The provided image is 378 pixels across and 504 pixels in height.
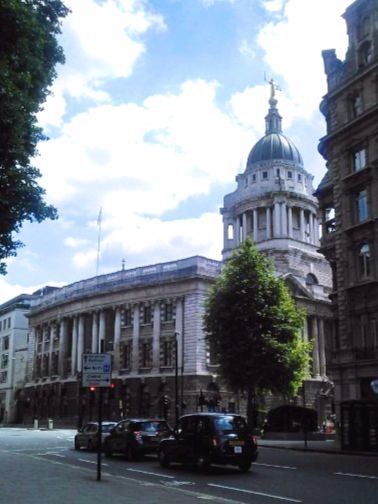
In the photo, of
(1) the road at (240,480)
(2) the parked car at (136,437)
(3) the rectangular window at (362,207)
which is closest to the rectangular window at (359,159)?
(3) the rectangular window at (362,207)

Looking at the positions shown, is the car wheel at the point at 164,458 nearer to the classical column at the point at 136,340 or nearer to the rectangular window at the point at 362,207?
the rectangular window at the point at 362,207

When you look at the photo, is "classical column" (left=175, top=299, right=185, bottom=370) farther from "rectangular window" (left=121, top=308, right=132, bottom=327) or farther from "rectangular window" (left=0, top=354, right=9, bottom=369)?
"rectangular window" (left=0, top=354, right=9, bottom=369)

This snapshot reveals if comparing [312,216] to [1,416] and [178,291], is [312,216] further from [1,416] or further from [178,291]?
[1,416]

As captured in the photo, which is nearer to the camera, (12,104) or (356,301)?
(12,104)

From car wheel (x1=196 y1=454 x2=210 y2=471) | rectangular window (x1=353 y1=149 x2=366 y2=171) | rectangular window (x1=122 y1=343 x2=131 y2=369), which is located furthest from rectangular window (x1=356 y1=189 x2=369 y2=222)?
rectangular window (x1=122 y1=343 x2=131 y2=369)

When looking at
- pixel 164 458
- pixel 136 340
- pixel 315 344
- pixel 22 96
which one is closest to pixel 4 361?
pixel 136 340

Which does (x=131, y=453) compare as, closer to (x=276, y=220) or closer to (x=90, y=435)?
(x=90, y=435)

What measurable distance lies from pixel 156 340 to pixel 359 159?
37.0 m

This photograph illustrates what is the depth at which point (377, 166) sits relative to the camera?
116ft

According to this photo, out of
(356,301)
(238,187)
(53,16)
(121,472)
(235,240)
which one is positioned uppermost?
(238,187)

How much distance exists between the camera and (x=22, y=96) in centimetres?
1658

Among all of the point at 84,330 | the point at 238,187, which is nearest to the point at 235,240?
the point at 238,187

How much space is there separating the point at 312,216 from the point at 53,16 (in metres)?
77.9

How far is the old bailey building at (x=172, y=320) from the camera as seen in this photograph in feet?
217
